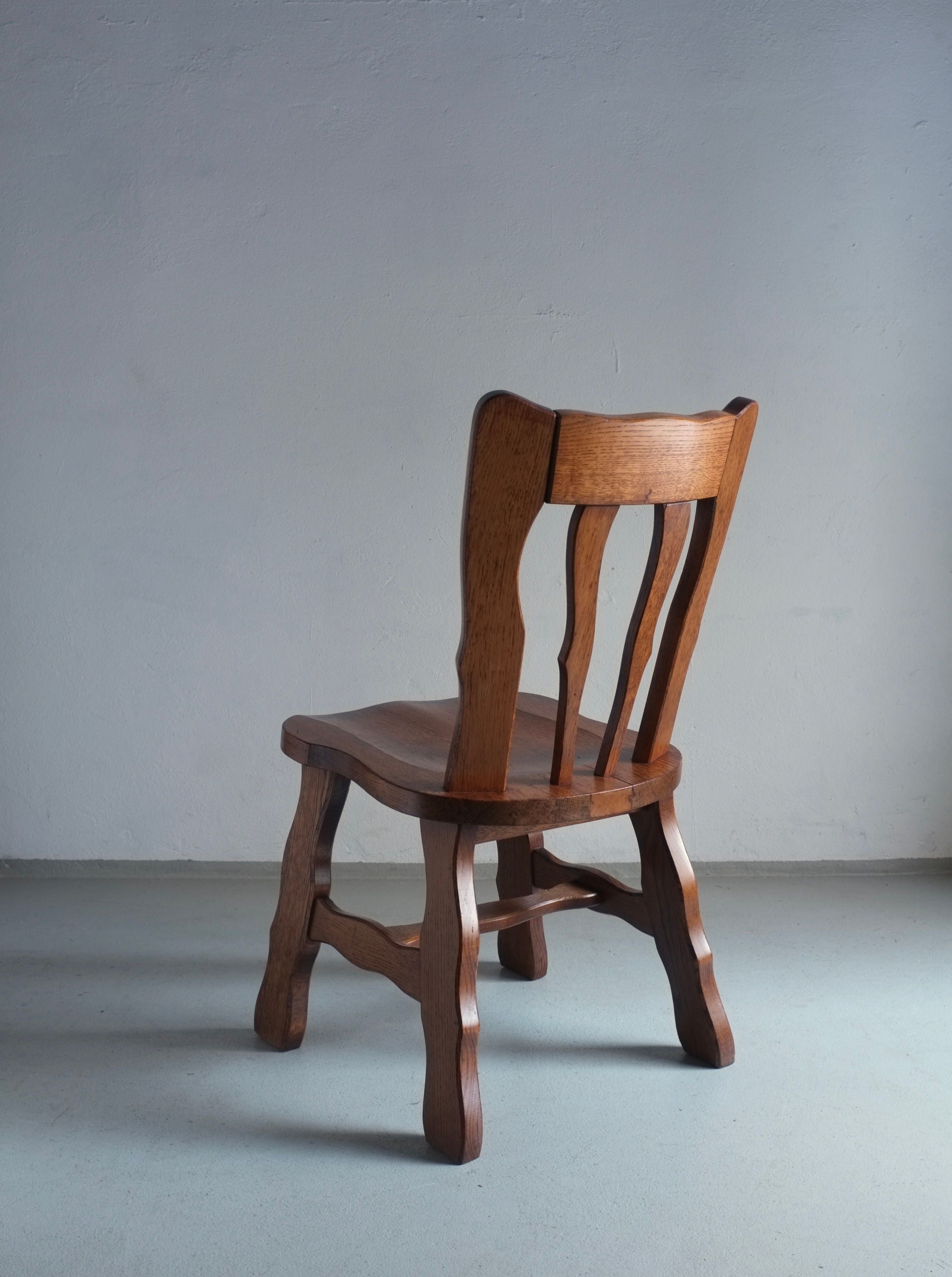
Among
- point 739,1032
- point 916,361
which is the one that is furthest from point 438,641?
point 916,361

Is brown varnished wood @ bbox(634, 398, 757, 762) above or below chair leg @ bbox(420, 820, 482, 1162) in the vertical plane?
above

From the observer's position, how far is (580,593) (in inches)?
52.1

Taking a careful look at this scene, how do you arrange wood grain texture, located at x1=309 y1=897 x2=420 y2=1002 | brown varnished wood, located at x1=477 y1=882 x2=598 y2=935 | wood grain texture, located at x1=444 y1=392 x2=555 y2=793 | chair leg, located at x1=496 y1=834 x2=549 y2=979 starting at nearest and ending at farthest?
wood grain texture, located at x1=444 y1=392 x2=555 y2=793
wood grain texture, located at x1=309 y1=897 x2=420 y2=1002
brown varnished wood, located at x1=477 y1=882 x2=598 y2=935
chair leg, located at x1=496 y1=834 x2=549 y2=979

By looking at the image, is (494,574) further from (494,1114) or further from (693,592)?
(494,1114)

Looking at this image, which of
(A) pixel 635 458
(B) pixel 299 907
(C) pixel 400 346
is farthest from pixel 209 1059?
(C) pixel 400 346

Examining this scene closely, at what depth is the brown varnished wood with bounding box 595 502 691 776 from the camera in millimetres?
1406

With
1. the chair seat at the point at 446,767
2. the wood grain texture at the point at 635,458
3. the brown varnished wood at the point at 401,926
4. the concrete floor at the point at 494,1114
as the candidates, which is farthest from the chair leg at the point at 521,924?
the wood grain texture at the point at 635,458

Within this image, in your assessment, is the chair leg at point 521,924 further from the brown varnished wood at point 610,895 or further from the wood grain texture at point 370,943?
the wood grain texture at point 370,943

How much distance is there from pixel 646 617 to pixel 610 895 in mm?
537

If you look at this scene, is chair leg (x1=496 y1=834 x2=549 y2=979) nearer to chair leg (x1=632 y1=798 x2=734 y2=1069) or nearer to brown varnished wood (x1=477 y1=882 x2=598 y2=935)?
brown varnished wood (x1=477 y1=882 x2=598 y2=935)

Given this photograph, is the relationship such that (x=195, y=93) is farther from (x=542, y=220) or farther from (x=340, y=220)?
(x=542, y=220)

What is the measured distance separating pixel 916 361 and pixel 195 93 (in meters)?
1.58

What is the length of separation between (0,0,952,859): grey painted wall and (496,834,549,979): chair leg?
1.78ft

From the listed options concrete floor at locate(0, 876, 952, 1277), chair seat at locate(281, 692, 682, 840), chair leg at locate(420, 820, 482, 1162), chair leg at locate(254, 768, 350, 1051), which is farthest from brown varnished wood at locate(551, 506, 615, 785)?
concrete floor at locate(0, 876, 952, 1277)
